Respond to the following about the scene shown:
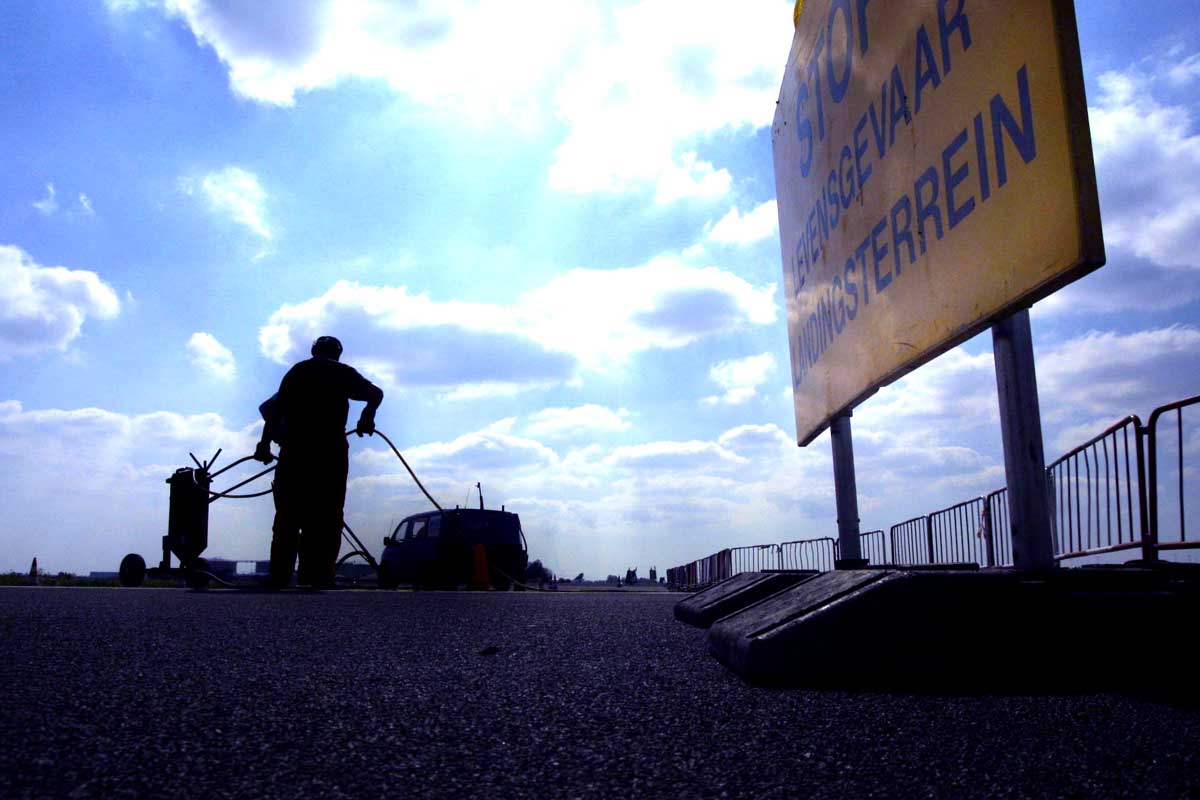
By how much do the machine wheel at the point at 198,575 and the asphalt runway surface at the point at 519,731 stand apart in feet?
27.2

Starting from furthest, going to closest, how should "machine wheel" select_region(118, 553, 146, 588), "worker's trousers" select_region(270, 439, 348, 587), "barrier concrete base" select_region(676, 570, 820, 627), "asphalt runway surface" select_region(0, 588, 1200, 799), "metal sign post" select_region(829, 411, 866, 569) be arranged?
"machine wheel" select_region(118, 553, 146, 588) < "worker's trousers" select_region(270, 439, 348, 587) < "metal sign post" select_region(829, 411, 866, 569) < "barrier concrete base" select_region(676, 570, 820, 627) < "asphalt runway surface" select_region(0, 588, 1200, 799)

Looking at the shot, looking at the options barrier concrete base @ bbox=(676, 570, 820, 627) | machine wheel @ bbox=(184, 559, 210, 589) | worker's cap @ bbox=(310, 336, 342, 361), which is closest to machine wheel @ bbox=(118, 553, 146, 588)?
machine wheel @ bbox=(184, 559, 210, 589)

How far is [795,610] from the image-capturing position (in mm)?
3461

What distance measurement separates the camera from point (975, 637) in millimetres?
3184

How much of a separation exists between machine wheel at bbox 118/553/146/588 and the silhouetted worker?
4.43 m

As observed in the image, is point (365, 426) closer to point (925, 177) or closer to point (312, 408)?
point (312, 408)

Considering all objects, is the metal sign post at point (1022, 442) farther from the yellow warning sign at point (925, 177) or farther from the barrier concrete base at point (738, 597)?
the barrier concrete base at point (738, 597)

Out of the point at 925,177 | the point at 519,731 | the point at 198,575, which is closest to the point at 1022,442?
the point at 925,177

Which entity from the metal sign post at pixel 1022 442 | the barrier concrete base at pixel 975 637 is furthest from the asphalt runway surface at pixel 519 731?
the metal sign post at pixel 1022 442

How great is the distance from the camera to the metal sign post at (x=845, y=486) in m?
6.25

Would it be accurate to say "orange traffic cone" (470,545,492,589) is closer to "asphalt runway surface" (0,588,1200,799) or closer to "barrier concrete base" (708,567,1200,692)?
"asphalt runway surface" (0,588,1200,799)

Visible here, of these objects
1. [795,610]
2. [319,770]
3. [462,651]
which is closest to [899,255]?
[795,610]

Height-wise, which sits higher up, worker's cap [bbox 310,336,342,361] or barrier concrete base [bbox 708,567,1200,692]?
worker's cap [bbox 310,336,342,361]

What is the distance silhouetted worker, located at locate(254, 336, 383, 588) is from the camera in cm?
930
